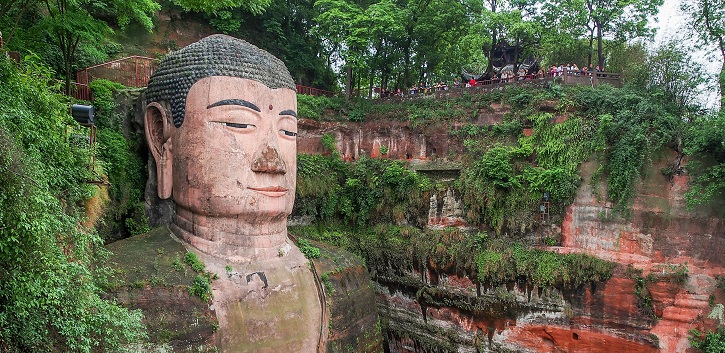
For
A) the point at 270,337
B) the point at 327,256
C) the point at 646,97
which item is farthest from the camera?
the point at 646,97

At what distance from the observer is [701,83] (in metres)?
12.1

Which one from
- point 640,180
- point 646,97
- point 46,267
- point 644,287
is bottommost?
point 644,287

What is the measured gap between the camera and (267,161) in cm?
901

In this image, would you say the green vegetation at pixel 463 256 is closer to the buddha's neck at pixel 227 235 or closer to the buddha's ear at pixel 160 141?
the buddha's neck at pixel 227 235

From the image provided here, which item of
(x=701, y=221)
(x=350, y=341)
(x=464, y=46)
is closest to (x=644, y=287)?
(x=701, y=221)

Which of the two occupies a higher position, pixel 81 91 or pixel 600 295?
pixel 81 91

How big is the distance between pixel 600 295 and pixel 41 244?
12313mm

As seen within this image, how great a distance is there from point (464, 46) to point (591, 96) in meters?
6.12

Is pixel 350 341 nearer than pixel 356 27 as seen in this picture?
Yes

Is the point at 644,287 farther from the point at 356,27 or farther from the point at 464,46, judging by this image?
the point at 356,27

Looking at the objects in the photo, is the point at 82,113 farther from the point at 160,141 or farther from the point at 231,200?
the point at 231,200

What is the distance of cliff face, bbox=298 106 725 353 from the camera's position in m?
11.6

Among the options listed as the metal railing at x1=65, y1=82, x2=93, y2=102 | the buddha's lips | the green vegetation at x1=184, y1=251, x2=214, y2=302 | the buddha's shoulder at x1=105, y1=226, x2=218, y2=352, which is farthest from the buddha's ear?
the metal railing at x1=65, y1=82, x2=93, y2=102

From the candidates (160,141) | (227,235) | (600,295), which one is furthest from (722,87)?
(160,141)
